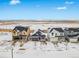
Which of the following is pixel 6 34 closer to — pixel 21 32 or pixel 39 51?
pixel 21 32

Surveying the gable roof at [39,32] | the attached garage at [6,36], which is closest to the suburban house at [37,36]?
the gable roof at [39,32]

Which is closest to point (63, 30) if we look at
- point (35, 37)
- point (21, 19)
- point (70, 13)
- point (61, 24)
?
point (61, 24)

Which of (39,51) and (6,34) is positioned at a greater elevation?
(6,34)

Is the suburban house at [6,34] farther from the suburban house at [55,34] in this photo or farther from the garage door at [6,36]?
the suburban house at [55,34]

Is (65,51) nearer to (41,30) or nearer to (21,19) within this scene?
(41,30)

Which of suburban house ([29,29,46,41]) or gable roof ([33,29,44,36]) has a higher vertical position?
gable roof ([33,29,44,36])

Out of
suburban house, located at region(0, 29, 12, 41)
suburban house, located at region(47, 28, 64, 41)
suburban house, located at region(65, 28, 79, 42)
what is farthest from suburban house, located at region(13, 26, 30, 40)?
suburban house, located at region(65, 28, 79, 42)

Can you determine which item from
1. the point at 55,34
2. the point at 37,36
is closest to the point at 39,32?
the point at 37,36

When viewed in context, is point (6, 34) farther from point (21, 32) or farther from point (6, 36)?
point (21, 32)

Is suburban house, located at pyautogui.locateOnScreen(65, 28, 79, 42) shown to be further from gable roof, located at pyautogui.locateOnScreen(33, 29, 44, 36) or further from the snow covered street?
gable roof, located at pyautogui.locateOnScreen(33, 29, 44, 36)

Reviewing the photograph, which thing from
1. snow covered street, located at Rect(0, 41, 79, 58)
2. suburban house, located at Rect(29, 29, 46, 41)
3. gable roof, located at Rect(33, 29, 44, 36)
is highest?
gable roof, located at Rect(33, 29, 44, 36)

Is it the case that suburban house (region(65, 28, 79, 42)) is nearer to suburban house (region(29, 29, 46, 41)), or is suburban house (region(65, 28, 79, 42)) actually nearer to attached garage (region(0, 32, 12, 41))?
suburban house (region(29, 29, 46, 41))

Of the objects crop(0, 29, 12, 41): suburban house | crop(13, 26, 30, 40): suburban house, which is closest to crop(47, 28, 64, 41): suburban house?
crop(13, 26, 30, 40): suburban house
